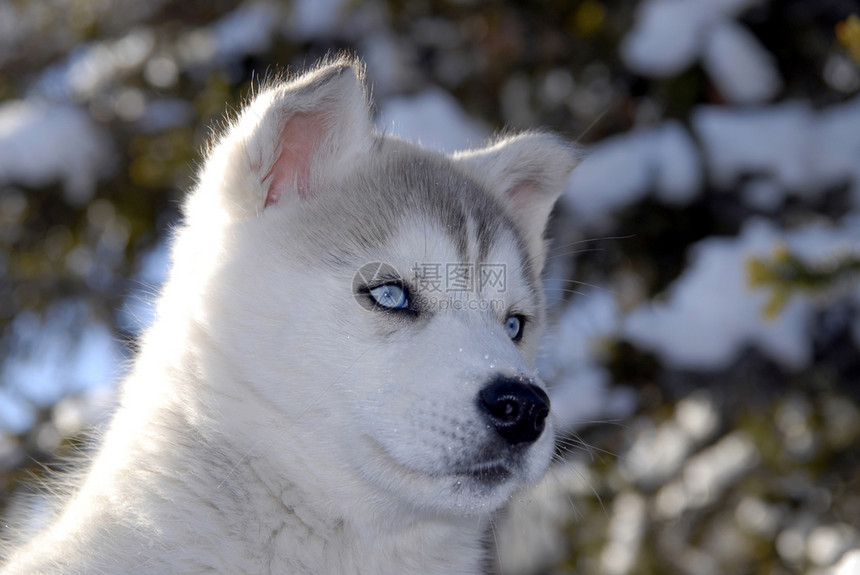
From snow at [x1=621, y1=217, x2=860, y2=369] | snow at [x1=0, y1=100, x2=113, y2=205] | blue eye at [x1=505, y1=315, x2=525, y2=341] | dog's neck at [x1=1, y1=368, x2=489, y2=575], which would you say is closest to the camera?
dog's neck at [x1=1, y1=368, x2=489, y2=575]

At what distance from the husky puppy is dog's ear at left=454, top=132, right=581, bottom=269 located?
0.50 m

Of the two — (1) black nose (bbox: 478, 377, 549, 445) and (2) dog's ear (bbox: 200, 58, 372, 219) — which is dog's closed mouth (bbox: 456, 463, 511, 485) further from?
(2) dog's ear (bbox: 200, 58, 372, 219)

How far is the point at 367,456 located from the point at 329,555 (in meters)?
0.27

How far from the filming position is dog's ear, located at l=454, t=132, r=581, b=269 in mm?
2793

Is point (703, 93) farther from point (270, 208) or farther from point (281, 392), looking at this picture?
point (281, 392)

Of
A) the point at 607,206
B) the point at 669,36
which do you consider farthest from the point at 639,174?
the point at 669,36

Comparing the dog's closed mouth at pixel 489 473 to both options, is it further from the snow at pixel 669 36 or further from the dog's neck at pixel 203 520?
the snow at pixel 669 36

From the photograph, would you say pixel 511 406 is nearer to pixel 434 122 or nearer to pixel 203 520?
pixel 203 520

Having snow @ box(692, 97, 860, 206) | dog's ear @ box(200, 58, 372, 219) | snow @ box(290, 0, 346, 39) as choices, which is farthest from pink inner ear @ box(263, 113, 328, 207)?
snow @ box(290, 0, 346, 39)

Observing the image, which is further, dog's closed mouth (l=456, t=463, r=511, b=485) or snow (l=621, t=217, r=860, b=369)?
snow (l=621, t=217, r=860, b=369)

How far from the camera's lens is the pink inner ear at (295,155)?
228 centimetres

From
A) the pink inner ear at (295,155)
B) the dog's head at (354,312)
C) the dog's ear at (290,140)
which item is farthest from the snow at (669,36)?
the pink inner ear at (295,155)

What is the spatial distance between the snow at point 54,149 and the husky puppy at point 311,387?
7.07ft

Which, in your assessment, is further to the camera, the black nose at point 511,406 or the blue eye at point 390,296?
the blue eye at point 390,296
